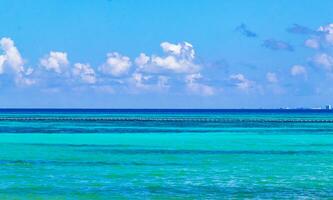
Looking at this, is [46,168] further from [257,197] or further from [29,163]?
[257,197]

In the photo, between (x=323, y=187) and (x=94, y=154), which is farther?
(x=94, y=154)

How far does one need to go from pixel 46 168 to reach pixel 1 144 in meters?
21.2

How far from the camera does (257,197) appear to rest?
102 feet

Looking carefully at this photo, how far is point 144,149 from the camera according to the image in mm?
56656

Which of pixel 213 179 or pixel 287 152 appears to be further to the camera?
pixel 287 152

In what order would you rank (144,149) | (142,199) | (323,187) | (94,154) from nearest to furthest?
(142,199) < (323,187) < (94,154) < (144,149)

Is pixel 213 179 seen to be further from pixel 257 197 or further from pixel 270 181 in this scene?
pixel 257 197

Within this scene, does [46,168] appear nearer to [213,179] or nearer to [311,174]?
[213,179]

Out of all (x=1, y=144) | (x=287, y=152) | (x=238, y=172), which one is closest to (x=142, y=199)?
(x=238, y=172)

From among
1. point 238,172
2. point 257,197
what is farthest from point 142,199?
point 238,172

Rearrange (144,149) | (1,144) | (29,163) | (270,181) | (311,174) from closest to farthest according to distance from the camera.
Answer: (270,181)
(311,174)
(29,163)
(144,149)
(1,144)

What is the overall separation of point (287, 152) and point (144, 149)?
33.2 ft

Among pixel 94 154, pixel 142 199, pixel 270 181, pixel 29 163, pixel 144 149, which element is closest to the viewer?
pixel 142 199

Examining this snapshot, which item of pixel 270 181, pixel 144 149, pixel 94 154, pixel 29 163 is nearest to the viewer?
pixel 270 181
